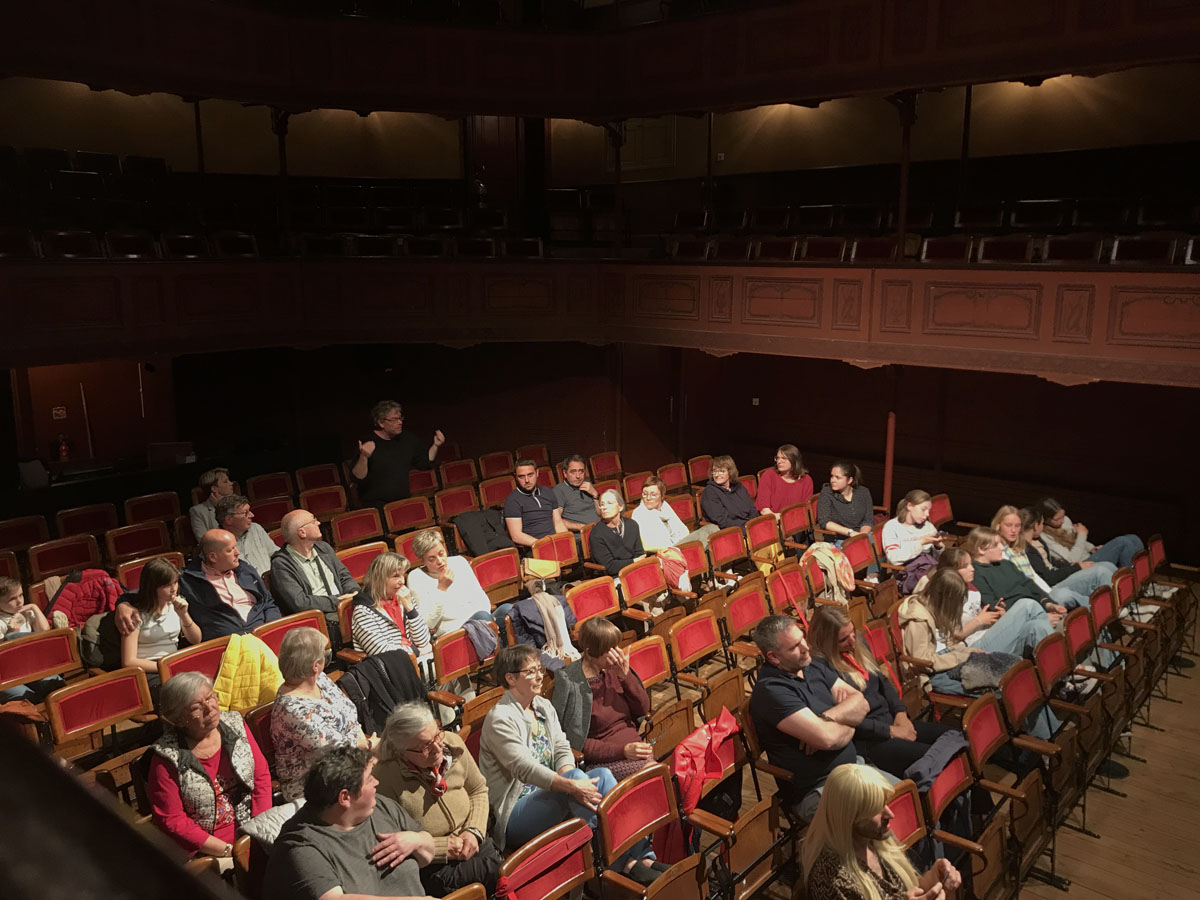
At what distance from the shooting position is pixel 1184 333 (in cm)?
729

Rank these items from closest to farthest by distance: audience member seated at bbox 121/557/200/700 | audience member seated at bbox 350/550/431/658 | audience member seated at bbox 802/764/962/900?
audience member seated at bbox 802/764/962/900, audience member seated at bbox 121/557/200/700, audience member seated at bbox 350/550/431/658

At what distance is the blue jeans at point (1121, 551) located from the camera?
298 inches

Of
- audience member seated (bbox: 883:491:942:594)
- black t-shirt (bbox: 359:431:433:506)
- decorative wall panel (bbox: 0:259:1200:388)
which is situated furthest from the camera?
black t-shirt (bbox: 359:431:433:506)

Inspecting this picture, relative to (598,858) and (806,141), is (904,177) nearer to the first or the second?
(806,141)

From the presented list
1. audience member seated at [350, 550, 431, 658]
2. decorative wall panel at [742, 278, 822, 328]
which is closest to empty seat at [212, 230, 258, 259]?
decorative wall panel at [742, 278, 822, 328]

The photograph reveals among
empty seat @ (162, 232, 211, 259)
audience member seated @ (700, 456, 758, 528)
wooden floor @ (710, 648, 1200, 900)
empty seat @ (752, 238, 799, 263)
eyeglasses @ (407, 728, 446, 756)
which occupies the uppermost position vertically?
empty seat @ (162, 232, 211, 259)

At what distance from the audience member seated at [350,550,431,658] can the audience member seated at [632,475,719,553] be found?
2649 millimetres

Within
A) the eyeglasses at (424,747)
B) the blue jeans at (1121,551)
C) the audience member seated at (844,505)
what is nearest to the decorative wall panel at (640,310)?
the blue jeans at (1121,551)

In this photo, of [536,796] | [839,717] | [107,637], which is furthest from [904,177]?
[107,637]

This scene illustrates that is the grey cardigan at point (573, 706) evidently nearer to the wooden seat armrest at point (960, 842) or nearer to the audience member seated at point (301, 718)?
the audience member seated at point (301, 718)

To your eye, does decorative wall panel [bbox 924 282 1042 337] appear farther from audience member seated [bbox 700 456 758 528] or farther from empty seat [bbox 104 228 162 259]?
empty seat [bbox 104 228 162 259]

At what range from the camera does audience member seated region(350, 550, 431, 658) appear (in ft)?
16.7

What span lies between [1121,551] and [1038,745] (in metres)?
3.67

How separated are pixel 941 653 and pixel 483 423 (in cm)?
824
